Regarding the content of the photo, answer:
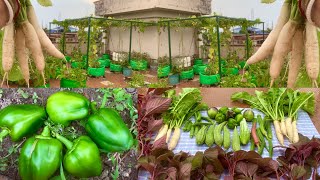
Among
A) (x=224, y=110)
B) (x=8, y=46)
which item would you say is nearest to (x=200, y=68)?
(x=224, y=110)

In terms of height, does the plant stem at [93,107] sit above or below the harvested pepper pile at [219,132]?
above

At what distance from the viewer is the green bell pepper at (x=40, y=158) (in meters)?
0.70

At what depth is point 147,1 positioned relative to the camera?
205cm

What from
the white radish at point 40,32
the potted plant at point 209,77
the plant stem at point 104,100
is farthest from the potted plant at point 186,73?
the plant stem at point 104,100

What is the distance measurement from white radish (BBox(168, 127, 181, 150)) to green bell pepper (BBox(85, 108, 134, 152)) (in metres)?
0.47

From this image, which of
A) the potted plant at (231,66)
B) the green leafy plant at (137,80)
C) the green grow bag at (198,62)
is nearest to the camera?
the green leafy plant at (137,80)

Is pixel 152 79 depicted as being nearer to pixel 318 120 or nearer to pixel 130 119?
pixel 318 120

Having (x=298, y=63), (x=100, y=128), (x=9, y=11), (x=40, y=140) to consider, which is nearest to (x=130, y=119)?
(x=100, y=128)

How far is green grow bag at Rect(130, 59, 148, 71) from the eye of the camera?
2.23 m

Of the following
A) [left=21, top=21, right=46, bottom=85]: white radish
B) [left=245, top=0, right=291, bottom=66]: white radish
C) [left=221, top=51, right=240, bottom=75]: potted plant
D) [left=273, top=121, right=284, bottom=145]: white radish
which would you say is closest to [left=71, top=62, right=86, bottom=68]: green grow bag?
[left=21, top=21, right=46, bottom=85]: white radish

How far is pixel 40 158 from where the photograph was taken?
2.32ft

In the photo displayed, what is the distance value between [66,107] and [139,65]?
151 centimetres

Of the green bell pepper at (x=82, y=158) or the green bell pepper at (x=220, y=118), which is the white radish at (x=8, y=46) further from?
the green bell pepper at (x=220, y=118)

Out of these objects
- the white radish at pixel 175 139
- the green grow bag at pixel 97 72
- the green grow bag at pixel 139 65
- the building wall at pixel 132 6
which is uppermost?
the building wall at pixel 132 6
